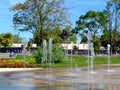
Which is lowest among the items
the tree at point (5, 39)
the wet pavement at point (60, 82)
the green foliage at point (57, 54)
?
the wet pavement at point (60, 82)

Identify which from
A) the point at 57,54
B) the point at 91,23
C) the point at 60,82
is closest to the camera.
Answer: the point at 60,82

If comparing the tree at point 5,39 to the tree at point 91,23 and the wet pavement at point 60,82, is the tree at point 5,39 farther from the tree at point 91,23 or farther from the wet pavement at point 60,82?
the wet pavement at point 60,82

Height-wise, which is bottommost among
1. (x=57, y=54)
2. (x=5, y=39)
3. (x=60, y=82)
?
(x=60, y=82)

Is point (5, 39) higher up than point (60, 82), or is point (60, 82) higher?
point (5, 39)

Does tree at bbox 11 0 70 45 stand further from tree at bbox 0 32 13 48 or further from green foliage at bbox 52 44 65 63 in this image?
tree at bbox 0 32 13 48

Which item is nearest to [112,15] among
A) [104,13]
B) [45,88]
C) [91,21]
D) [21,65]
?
→ [104,13]

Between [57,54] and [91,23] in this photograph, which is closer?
[57,54]

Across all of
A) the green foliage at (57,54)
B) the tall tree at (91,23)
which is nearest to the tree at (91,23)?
the tall tree at (91,23)

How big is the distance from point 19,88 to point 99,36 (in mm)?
75738

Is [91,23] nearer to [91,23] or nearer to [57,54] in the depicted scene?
[91,23]

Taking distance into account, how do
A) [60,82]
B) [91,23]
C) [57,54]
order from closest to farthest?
[60,82], [57,54], [91,23]

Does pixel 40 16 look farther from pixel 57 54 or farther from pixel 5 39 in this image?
pixel 5 39

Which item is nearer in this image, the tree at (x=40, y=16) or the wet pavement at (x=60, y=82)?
the wet pavement at (x=60, y=82)

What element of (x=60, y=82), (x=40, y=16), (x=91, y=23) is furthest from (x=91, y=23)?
(x=60, y=82)
